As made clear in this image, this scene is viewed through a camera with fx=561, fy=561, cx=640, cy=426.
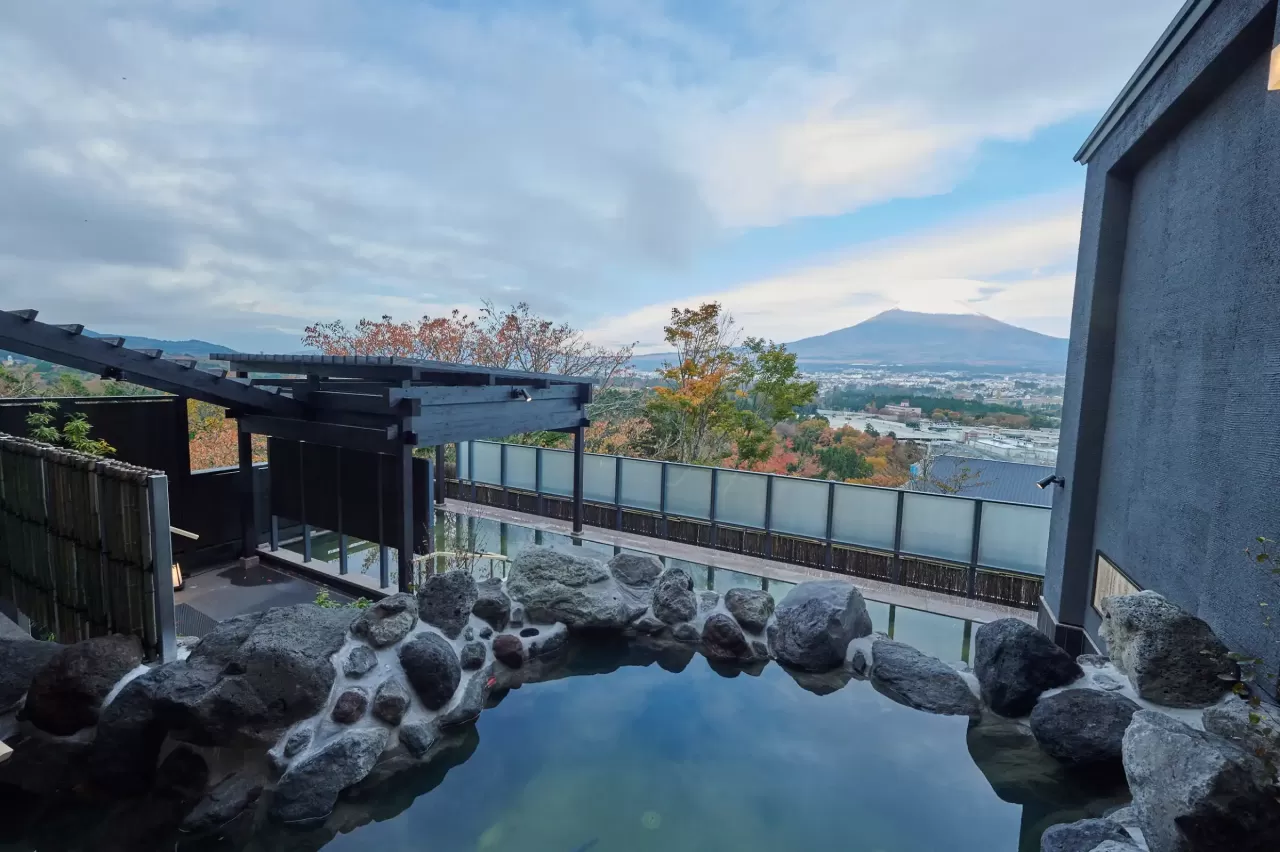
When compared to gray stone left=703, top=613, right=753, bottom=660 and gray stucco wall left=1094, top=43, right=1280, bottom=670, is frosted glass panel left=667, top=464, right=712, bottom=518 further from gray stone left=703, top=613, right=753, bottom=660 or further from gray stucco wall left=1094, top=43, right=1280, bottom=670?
gray stucco wall left=1094, top=43, right=1280, bottom=670

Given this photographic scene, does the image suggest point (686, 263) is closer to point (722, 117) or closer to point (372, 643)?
point (722, 117)

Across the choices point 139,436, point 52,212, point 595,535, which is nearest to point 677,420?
point 595,535

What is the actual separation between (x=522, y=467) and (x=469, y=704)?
24.1ft

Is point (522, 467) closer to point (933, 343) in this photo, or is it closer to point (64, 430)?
point (64, 430)

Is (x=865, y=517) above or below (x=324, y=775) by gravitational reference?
above

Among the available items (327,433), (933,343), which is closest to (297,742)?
(327,433)

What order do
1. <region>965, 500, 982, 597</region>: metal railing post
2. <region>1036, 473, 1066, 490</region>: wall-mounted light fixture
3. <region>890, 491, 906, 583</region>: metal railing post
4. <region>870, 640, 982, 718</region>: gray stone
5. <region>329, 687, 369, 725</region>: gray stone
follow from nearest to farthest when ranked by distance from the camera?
<region>329, 687, 369, 725</region>: gray stone → <region>870, 640, 982, 718</region>: gray stone → <region>1036, 473, 1066, 490</region>: wall-mounted light fixture → <region>965, 500, 982, 597</region>: metal railing post → <region>890, 491, 906, 583</region>: metal railing post

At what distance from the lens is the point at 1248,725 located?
2904 millimetres

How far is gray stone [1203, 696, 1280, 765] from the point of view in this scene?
2.73 metres

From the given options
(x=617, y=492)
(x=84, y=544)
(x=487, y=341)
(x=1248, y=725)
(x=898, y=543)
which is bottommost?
(x=898, y=543)

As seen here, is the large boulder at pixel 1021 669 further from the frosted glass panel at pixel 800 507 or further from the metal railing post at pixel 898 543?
the frosted glass panel at pixel 800 507

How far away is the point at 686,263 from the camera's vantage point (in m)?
22.3

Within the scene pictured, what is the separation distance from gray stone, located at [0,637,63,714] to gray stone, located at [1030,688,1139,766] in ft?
23.3

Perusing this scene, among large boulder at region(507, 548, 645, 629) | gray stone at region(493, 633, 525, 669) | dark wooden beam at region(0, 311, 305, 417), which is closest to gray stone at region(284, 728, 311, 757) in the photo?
gray stone at region(493, 633, 525, 669)
